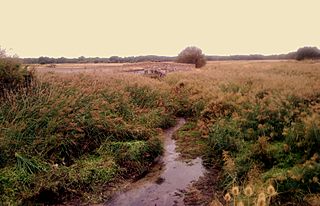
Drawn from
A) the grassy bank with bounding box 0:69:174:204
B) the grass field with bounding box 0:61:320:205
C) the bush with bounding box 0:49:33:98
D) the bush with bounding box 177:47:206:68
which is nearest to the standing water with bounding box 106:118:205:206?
the grass field with bounding box 0:61:320:205

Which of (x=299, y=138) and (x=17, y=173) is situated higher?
(x=299, y=138)

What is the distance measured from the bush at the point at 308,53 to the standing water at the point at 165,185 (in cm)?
4128

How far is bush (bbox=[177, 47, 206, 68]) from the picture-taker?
159 feet

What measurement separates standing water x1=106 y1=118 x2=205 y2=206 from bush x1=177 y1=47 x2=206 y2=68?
129 feet

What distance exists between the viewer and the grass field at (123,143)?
21.3 ft

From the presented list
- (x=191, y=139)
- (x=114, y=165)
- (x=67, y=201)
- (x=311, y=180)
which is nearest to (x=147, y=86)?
(x=191, y=139)

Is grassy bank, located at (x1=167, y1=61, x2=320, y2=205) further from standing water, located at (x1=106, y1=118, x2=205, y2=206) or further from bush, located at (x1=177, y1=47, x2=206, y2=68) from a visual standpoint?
bush, located at (x1=177, y1=47, x2=206, y2=68)

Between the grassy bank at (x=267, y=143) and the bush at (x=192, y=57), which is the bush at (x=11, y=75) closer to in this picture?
the grassy bank at (x=267, y=143)

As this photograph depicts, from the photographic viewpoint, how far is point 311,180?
5.53 m

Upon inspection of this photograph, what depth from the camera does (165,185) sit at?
784 cm

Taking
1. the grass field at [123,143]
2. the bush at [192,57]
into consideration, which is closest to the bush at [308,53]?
the bush at [192,57]

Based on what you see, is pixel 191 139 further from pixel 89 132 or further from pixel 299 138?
pixel 299 138

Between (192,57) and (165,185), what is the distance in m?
41.9

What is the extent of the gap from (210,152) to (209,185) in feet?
6.25
